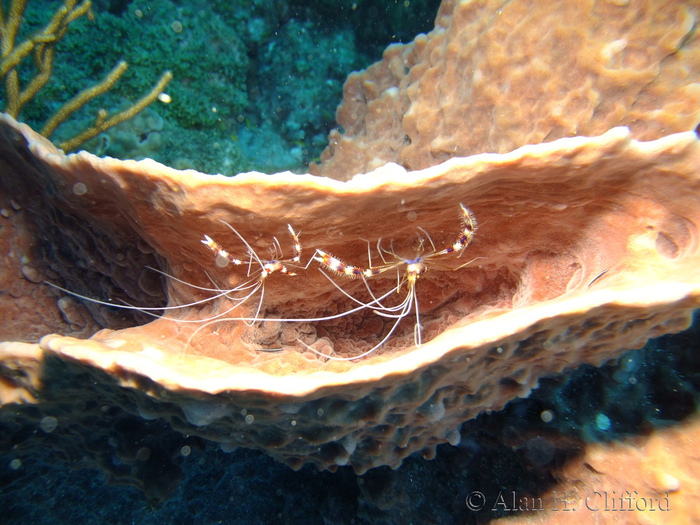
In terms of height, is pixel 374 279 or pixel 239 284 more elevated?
pixel 374 279

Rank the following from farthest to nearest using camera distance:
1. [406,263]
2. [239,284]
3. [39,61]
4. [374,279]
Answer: [39,61]
[374,279]
[406,263]
[239,284]

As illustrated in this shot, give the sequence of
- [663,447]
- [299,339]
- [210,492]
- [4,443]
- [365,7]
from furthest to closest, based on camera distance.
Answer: [365,7], [210,492], [299,339], [4,443], [663,447]

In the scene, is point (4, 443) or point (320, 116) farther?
point (320, 116)

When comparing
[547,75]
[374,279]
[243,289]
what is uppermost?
[547,75]

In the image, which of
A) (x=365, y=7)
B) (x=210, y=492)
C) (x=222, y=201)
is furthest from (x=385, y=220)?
(x=365, y=7)

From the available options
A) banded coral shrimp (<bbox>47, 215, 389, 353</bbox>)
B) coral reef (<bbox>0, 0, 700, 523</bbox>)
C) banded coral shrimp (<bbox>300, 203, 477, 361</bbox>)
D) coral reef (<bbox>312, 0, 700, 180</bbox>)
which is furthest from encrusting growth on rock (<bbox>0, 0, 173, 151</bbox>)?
coral reef (<bbox>312, 0, 700, 180</bbox>)

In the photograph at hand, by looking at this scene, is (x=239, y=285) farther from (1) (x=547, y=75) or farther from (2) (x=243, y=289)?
(1) (x=547, y=75)

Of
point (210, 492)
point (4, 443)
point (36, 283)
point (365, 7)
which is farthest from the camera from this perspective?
point (365, 7)

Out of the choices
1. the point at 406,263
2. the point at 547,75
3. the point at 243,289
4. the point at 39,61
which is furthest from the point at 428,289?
the point at 39,61

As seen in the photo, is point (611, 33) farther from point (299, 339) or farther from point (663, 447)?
point (299, 339)

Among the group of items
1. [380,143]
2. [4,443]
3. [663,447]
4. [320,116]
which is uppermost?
[320,116]

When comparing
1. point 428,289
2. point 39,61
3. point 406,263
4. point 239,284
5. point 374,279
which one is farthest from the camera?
point 39,61
